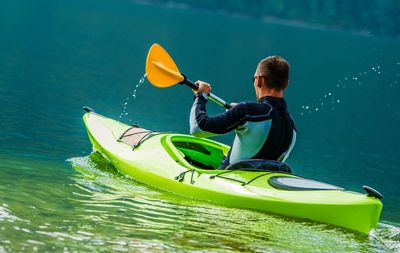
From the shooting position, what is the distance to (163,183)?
31.9 ft

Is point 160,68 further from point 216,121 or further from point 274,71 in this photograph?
A: point 274,71

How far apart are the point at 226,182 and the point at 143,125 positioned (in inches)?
296

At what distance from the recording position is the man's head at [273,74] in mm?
8742

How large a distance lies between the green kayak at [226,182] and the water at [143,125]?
141mm

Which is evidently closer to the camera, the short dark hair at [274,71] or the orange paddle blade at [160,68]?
the short dark hair at [274,71]

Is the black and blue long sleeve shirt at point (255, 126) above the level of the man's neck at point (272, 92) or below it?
below

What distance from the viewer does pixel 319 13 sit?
104375 millimetres

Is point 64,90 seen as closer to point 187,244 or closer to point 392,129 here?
point 392,129

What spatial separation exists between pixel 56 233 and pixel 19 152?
15.9 feet

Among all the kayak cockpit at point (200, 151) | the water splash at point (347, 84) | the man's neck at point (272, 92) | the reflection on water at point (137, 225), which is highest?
the water splash at point (347, 84)

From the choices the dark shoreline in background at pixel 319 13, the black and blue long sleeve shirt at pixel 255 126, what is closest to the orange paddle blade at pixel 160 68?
the black and blue long sleeve shirt at pixel 255 126

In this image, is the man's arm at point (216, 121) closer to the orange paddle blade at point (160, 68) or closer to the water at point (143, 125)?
the water at point (143, 125)

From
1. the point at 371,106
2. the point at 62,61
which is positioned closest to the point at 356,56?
the point at 371,106

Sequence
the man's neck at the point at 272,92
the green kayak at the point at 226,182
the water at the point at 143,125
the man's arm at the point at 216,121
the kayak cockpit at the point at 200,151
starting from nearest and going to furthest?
the water at the point at 143,125
the green kayak at the point at 226,182
the man's arm at the point at 216,121
the man's neck at the point at 272,92
the kayak cockpit at the point at 200,151
